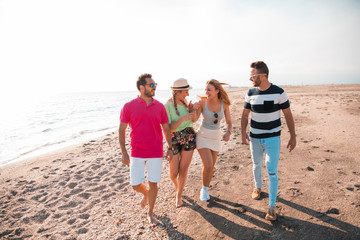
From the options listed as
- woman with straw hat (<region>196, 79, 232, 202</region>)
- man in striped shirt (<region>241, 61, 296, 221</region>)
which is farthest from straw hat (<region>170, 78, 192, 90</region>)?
man in striped shirt (<region>241, 61, 296, 221</region>)

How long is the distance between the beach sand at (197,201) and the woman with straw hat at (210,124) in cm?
75

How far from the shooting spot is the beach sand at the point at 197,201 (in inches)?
127

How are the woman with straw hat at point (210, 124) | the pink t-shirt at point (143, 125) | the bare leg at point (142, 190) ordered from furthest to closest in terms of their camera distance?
1. the woman with straw hat at point (210, 124)
2. the bare leg at point (142, 190)
3. the pink t-shirt at point (143, 125)

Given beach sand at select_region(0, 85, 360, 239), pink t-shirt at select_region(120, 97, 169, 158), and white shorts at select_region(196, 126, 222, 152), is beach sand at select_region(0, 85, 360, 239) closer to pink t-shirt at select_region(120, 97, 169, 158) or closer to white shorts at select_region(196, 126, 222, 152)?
white shorts at select_region(196, 126, 222, 152)

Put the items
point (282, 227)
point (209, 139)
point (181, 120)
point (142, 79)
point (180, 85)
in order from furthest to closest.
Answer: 1. point (209, 139)
2. point (180, 85)
3. point (181, 120)
4. point (142, 79)
5. point (282, 227)

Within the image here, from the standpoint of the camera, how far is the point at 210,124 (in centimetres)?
383

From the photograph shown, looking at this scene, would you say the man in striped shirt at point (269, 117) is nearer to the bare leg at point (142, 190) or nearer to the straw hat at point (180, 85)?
the straw hat at point (180, 85)

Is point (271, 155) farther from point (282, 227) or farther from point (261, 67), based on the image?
point (261, 67)

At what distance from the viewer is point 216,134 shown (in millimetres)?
3805

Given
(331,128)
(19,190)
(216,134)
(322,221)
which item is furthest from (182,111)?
(331,128)

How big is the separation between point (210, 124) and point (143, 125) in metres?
1.33

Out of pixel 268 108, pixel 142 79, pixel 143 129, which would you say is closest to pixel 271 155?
pixel 268 108

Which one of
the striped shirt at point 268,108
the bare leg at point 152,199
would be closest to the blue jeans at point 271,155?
the striped shirt at point 268,108

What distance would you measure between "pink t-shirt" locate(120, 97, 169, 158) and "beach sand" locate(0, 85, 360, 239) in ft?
4.54
